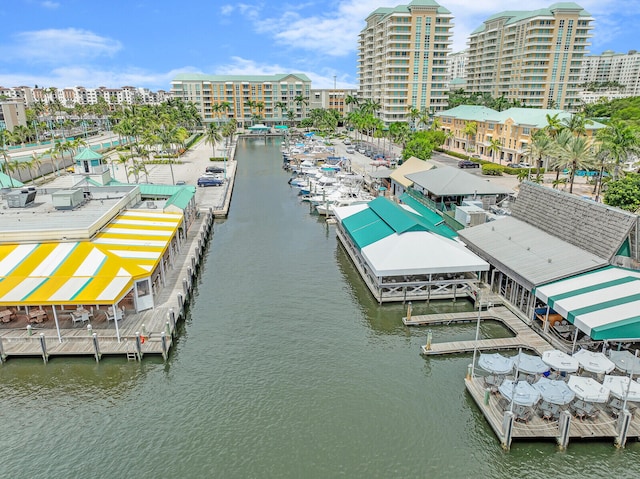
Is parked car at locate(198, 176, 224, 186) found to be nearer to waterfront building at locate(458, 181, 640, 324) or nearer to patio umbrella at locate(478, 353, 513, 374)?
waterfront building at locate(458, 181, 640, 324)

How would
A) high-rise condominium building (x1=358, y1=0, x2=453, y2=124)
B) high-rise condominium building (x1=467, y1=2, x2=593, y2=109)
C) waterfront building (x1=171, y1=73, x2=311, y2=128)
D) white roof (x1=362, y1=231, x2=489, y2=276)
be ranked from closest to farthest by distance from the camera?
white roof (x1=362, y1=231, x2=489, y2=276)
high-rise condominium building (x1=358, y1=0, x2=453, y2=124)
high-rise condominium building (x1=467, y1=2, x2=593, y2=109)
waterfront building (x1=171, y1=73, x2=311, y2=128)

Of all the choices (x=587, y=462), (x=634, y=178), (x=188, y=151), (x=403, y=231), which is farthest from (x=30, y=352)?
(x=188, y=151)

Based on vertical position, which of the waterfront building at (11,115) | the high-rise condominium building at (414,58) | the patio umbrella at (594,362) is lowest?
the patio umbrella at (594,362)

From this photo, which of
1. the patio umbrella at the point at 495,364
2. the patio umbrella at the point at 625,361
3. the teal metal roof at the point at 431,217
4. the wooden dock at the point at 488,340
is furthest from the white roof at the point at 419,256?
the patio umbrella at the point at 625,361

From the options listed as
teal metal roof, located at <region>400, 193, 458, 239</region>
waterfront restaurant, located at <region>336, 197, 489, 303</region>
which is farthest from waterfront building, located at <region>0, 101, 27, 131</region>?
waterfront restaurant, located at <region>336, 197, 489, 303</region>

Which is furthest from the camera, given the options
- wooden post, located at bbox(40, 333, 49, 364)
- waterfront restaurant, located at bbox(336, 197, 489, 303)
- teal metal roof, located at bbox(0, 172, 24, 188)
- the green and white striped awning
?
teal metal roof, located at bbox(0, 172, 24, 188)

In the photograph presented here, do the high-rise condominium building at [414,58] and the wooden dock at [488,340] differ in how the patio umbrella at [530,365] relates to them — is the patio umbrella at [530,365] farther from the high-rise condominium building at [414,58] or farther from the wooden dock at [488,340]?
the high-rise condominium building at [414,58]

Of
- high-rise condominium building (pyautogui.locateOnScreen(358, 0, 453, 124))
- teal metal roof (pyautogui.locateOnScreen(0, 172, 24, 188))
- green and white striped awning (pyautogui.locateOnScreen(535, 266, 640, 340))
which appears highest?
high-rise condominium building (pyautogui.locateOnScreen(358, 0, 453, 124))
